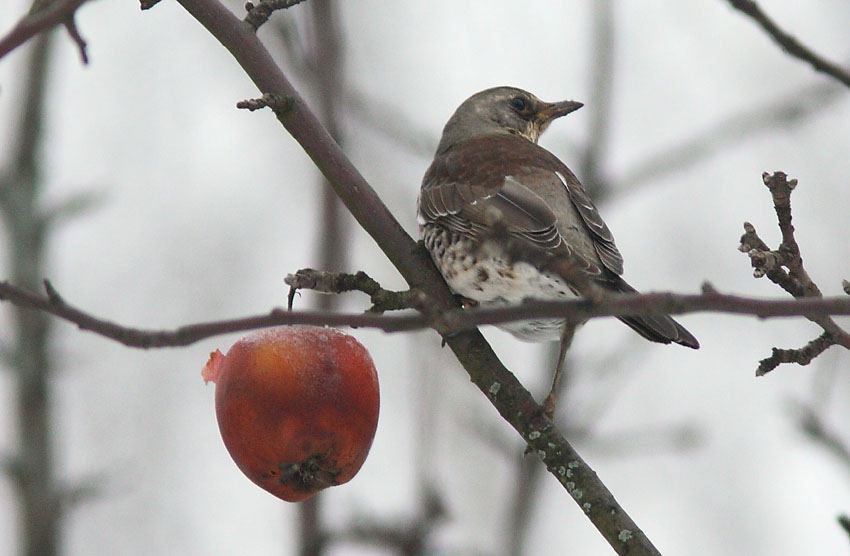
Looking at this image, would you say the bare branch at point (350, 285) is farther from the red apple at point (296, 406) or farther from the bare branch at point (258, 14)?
the bare branch at point (258, 14)

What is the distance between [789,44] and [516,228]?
221 centimetres

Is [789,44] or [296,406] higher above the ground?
[789,44]

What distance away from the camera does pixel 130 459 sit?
38.8 feet

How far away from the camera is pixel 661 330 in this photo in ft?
11.7

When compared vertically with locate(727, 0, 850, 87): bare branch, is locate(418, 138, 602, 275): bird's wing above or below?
above

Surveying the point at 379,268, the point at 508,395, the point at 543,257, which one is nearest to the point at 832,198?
the point at 379,268

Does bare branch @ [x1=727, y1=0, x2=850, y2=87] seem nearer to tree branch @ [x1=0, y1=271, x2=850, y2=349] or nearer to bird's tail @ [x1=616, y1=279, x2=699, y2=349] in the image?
tree branch @ [x1=0, y1=271, x2=850, y2=349]

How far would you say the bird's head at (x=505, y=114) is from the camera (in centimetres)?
627

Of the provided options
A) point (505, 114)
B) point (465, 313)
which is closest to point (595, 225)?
point (505, 114)

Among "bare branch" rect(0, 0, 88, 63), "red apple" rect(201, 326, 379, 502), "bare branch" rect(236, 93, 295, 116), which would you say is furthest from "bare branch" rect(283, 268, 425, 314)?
"bare branch" rect(0, 0, 88, 63)

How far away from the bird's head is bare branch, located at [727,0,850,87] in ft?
13.3

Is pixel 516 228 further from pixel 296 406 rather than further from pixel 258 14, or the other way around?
pixel 296 406

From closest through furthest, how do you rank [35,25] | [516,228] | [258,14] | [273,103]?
1. [35,25]
2. [273,103]
3. [258,14]
4. [516,228]

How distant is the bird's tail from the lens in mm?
3557
